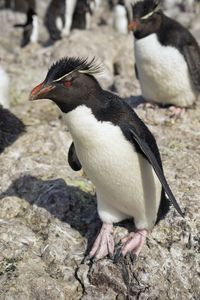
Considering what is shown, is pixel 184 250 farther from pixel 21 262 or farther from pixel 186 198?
pixel 21 262

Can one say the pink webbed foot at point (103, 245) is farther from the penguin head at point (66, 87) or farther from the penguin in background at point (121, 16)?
the penguin in background at point (121, 16)

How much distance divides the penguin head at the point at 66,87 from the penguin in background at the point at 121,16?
888cm

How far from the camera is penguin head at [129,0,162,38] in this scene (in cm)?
600

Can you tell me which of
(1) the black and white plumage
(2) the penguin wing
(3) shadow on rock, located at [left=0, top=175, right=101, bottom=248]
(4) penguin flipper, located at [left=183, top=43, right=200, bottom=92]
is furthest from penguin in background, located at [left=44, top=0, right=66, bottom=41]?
(2) the penguin wing

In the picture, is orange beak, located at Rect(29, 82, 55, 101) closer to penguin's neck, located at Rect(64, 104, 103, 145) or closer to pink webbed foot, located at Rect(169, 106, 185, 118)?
penguin's neck, located at Rect(64, 104, 103, 145)

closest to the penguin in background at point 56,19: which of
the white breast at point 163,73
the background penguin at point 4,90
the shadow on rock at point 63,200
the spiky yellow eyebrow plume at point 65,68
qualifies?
the background penguin at point 4,90

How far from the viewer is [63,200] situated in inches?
188

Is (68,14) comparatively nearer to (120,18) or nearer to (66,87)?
(120,18)

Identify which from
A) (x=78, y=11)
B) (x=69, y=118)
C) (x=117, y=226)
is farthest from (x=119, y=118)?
(x=78, y=11)

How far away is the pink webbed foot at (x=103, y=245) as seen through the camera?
4.09 m

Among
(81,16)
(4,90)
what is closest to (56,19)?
(81,16)

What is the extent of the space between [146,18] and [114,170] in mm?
2780

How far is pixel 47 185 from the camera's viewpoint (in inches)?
197

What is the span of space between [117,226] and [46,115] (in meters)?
3.10
